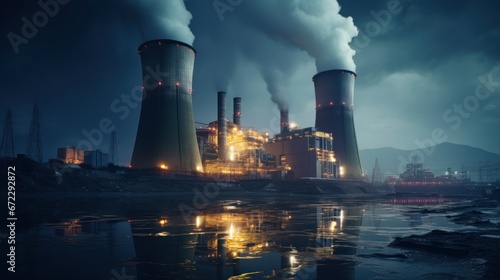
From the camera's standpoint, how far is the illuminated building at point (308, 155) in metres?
65.6

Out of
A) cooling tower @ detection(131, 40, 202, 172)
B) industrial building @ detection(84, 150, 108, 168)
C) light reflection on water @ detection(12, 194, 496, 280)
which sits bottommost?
light reflection on water @ detection(12, 194, 496, 280)

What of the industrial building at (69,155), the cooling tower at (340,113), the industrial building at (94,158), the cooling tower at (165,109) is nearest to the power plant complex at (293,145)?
the cooling tower at (340,113)

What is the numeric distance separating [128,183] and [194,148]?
36.3 feet

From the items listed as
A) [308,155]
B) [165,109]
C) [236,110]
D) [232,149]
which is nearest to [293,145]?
[308,155]

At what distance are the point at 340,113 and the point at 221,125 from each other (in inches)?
1062

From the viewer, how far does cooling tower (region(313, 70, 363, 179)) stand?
65.3 meters

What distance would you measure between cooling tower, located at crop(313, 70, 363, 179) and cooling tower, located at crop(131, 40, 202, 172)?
112 ft

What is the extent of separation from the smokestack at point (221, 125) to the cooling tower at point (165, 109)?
56.8 feet

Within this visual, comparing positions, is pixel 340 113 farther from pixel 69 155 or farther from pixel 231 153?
pixel 69 155

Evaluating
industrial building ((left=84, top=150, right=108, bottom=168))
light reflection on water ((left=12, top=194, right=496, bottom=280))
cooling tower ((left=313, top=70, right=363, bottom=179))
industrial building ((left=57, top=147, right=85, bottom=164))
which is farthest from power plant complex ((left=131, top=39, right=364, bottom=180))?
light reflection on water ((left=12, top=194, right=496, bottom=280))

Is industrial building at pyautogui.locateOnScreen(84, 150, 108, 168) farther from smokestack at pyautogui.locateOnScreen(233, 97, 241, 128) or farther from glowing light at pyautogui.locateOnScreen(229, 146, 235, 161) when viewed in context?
smokestack at pyautogui.locateOnScreen(233, 97, 241, 128)

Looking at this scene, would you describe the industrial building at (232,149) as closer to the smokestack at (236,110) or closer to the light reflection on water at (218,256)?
the smokestack at (236,110)

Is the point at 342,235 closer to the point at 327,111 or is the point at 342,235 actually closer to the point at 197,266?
the point at 197,266

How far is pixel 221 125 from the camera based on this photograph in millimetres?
62844
